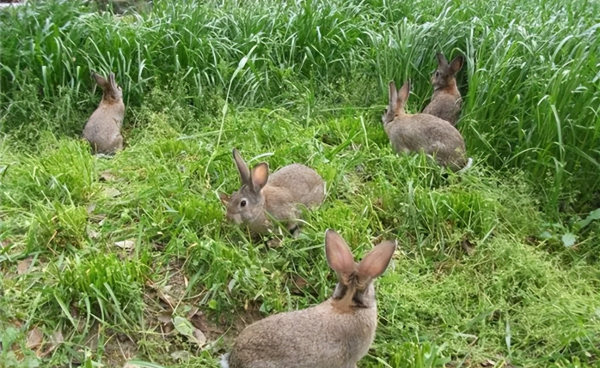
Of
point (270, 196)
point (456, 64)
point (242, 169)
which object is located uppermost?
point (456, 64)

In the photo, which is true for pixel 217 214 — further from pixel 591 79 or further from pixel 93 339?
pixel 591 79

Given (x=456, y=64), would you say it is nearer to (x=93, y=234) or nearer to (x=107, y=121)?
(x=107, y=121)

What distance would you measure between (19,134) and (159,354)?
3131mm

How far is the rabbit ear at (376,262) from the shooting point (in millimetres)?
3008

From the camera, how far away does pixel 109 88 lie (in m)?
5.61

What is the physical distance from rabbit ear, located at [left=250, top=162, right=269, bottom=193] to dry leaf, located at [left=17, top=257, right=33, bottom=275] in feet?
4.62

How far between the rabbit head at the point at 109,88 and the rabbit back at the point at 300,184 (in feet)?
6.97

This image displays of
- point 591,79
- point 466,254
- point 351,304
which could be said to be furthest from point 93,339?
point 591,79

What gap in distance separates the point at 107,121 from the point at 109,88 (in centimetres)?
42

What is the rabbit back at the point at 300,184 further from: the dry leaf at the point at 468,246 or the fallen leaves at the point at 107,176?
the fallen leaves at the point at 107,176

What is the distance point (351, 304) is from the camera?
3.06m

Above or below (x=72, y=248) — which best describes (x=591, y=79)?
above

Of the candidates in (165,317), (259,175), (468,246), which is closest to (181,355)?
(165,317)

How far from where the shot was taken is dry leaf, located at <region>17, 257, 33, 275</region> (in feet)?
11.7
